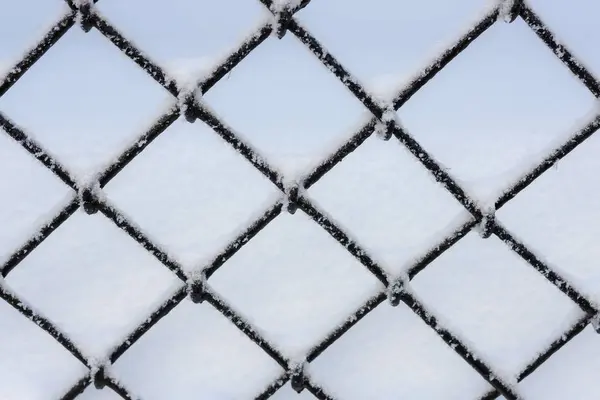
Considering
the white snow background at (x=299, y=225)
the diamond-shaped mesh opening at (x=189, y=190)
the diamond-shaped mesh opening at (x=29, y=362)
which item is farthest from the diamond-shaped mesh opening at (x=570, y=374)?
the diamond-shaped mesh opening at (x=29, y=362)

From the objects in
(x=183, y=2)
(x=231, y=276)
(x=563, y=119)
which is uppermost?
(x=183, y=2)

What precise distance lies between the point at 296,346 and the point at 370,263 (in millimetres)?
213

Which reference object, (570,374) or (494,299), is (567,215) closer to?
(494,299)

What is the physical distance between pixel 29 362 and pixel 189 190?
507 millimetres

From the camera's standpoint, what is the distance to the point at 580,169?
5.82 feet

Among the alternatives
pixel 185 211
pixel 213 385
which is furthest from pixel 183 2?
pixel 213 385

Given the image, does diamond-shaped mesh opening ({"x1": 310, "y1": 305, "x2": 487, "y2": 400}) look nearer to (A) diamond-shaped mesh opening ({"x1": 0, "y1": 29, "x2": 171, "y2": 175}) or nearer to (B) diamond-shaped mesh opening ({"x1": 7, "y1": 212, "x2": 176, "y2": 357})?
(B) diamond-shaped mesh opening ({"x1": 7, "y1": 212, "x2": 176, "y2": 357})

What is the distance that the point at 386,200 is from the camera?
176 cm

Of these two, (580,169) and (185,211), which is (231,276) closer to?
(185,211)

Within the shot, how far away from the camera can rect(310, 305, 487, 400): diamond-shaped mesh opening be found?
1.44 m

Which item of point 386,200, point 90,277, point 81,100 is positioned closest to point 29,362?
point 90,277

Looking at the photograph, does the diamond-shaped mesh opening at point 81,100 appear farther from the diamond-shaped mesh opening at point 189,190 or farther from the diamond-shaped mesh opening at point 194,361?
the diamond-shaped mesh opening at point 194,361

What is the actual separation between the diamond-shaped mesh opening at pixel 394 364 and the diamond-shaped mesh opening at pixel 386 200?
171 mm

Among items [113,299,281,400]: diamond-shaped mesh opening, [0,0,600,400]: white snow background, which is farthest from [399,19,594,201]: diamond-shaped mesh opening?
[113,299,281,400]: diamond-shaped mesh opening
